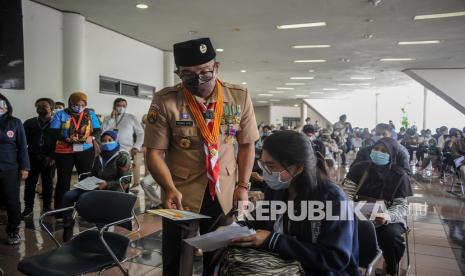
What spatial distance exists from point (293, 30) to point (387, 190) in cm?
551

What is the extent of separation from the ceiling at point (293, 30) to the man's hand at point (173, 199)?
4.84 metres

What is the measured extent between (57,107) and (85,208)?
12.4 ft

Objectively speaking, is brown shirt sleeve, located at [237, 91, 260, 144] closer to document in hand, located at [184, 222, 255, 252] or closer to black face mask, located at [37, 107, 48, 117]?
document in hand, located at [184, 222, 255, 252]

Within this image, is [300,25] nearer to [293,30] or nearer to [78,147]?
[293,30]

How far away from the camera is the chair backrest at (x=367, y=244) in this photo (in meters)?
1.73

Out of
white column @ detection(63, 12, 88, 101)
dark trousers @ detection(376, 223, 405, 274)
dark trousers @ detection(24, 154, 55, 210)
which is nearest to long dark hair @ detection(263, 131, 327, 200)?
dark trousers @ detection(376, 223, 405, 274)

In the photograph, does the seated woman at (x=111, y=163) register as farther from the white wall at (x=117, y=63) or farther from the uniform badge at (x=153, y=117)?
the white wall at (x=117, y=63)

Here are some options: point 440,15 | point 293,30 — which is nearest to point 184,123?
point 293,30

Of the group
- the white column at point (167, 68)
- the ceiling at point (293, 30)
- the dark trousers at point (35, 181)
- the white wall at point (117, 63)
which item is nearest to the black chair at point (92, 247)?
the dark trousers at point (35, 181)

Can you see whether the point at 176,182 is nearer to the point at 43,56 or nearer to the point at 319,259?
the point at 319,259

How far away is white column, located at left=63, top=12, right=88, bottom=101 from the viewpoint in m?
6.18

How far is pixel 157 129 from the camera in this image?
1620 mm

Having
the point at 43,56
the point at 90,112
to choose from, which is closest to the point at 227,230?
the point at 90,112

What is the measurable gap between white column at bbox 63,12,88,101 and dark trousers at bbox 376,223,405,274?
5709 mm
